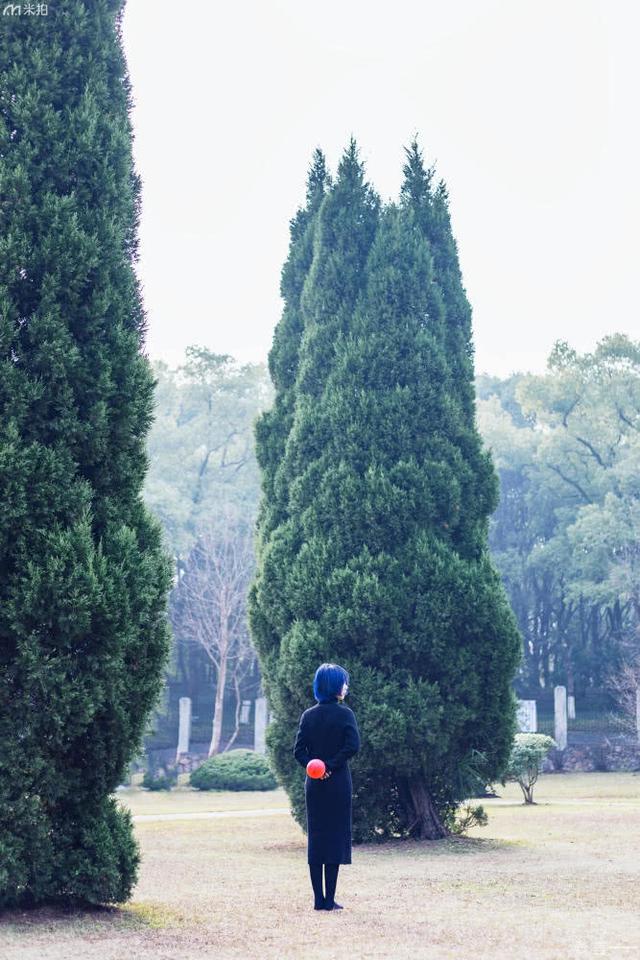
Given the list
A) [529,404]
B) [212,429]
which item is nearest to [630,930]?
[529,404]

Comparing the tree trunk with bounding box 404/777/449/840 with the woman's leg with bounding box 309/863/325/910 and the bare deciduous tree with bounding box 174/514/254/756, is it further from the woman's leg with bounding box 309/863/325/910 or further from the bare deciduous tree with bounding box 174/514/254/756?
the bare deciduous tree with bounding box 174/514/254/756

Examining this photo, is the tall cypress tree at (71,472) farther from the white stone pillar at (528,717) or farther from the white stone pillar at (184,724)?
the white stone pillar at (184,724)

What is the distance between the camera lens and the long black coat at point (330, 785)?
6977 mm

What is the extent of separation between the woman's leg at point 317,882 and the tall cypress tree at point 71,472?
1185mm

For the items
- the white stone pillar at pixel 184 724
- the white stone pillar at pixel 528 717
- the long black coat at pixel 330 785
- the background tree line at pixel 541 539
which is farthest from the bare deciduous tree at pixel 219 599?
the long black coat at pixel 330 785

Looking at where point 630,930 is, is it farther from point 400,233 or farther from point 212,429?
point 212,429

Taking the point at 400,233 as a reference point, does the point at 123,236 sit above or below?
below

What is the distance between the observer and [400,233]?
45.2 feet

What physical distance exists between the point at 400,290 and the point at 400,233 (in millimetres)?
840

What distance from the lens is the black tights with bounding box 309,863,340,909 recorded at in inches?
282

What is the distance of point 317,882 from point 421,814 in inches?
213

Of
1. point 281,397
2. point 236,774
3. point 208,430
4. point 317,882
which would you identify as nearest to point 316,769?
point 317,882

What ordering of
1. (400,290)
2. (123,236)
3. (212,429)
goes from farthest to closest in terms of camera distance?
(212,429), (400,290), (123,236)

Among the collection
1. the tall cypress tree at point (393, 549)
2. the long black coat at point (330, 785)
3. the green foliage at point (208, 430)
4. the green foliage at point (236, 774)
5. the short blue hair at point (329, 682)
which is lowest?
the green foliage at point (236, 774)
